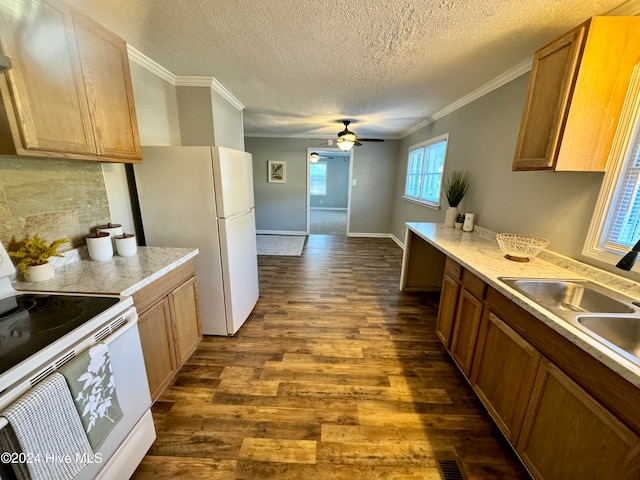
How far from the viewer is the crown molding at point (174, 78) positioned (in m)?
1.98

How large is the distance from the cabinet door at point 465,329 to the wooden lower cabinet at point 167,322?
2.00m

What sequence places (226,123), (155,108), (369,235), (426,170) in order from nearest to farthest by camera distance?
1. (155,108)
2. (226,123)
3. (426,170)
4. (369,235)

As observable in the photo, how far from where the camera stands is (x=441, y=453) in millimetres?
1369

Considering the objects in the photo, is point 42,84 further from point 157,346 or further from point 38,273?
point 157,346

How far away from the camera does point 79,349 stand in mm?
939

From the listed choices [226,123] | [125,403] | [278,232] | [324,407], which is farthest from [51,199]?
[278,232]

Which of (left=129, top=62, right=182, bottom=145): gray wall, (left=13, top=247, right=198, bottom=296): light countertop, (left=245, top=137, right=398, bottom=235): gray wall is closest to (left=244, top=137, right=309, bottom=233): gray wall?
(left=245, top=137, right=398, bottom=235): gray wall

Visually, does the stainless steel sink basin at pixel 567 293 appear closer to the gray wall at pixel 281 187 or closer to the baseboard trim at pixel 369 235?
the baseboard trim at pixel 369 235

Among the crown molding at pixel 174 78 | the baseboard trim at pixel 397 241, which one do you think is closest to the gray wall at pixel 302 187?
the baseboard trim at pixel 397 241

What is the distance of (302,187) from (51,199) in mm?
4828

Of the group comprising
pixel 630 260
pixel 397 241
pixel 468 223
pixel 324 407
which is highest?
pixel 630 260

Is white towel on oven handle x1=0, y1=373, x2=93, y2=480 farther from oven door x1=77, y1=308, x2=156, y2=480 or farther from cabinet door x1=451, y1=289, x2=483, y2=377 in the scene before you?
cabinet door x1=451, y1=289, x2=483, y2=377

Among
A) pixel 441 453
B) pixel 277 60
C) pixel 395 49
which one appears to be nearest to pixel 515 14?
pixel 395 49

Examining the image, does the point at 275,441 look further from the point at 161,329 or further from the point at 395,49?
the point at 395,49
